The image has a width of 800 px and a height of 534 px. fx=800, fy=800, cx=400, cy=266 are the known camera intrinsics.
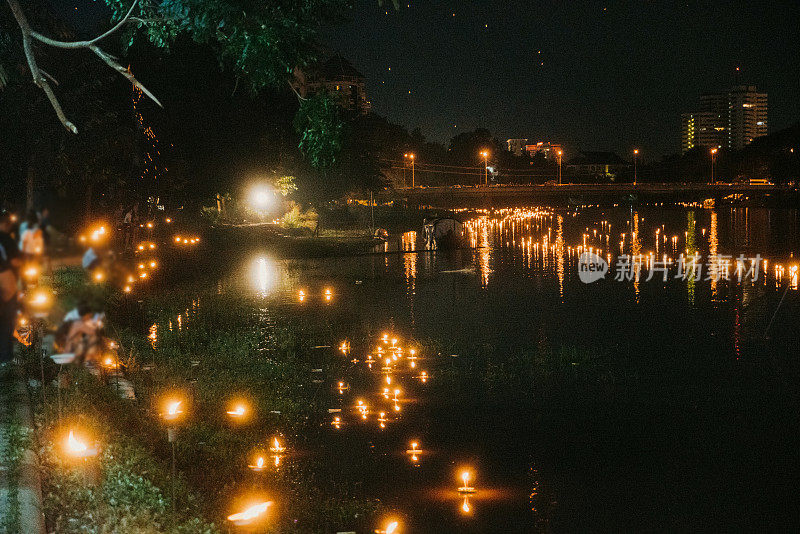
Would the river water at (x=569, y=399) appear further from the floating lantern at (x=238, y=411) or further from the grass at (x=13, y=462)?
the grass at (x=13, y=462)

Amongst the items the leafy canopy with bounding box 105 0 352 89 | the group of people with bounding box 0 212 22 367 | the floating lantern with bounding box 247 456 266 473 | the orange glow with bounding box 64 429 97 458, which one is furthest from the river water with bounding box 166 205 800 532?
the group of people with bounding box 0 212 22 367

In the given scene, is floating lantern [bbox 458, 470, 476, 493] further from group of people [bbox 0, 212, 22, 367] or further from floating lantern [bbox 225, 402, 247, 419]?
group of people [bbox 0, 212, 22, 367]

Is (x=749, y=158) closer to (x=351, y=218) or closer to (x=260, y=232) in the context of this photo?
(x=351, y=218)

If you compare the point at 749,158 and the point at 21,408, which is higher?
the point at 749,158

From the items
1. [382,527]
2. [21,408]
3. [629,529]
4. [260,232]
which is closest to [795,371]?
[629,529]

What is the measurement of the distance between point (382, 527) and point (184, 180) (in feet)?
69.8

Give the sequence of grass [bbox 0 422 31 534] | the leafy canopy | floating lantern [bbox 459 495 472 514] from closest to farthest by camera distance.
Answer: grass [bbox 0 422 31 534]
the leafy canopy
floating lantern [bbox 459 495 472 514]

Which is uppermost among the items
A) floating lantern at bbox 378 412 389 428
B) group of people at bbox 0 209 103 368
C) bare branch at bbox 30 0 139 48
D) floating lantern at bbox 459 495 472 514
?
bare branch at bbox 30 0 139 48

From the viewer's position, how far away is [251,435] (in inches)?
437

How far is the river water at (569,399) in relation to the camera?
31.3 ft

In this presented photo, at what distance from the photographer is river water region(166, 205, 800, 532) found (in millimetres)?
9547

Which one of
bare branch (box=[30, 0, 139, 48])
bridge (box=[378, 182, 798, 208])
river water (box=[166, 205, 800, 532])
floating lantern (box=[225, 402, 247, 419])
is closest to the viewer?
bare branch (box=[30, 0, 139, 48])

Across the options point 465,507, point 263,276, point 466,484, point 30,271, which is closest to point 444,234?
point 263,276

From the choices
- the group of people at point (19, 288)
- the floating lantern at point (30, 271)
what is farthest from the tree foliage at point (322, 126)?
the group of people at point (19, 288)
